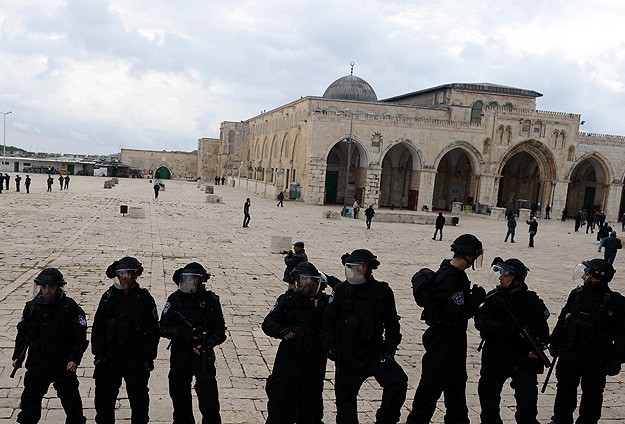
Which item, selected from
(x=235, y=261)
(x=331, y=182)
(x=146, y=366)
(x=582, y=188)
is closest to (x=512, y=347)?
(x=146, y=366)

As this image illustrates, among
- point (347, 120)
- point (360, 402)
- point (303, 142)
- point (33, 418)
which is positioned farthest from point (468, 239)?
point (303, 142)

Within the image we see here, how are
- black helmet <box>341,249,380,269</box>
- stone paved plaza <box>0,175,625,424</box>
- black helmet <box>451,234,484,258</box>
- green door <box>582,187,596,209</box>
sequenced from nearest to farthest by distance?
black helmet <box>341,249,380,269</box> < black helmet <box>451,234,484,258</box> < stone paved plaza <box>0,175,625,424</box> < green door <box>582,187,596,209</box>

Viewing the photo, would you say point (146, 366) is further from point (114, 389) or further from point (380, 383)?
point (380, 383)

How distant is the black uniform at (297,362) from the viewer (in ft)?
13.7

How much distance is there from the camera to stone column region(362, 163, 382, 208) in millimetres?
34072

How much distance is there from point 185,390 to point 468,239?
2713mm

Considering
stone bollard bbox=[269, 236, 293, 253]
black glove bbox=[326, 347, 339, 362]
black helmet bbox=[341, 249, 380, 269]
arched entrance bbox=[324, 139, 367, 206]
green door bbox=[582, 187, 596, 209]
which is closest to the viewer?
black glove bbox=[326, 347, 339, 362]

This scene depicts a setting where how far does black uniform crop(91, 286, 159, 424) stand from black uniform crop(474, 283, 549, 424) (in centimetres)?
280

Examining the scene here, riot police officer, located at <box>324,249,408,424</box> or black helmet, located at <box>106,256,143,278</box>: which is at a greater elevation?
black helmet, located at <box>106,256,143,278</box>

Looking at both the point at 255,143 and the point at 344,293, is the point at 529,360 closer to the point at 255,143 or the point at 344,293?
the point at 344,293

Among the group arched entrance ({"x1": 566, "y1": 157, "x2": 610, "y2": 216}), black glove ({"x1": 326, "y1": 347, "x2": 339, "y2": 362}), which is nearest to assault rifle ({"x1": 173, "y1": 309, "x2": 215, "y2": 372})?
black glove ({"x1": 326, "y1": 347, "x2": 339, "y2": 362})

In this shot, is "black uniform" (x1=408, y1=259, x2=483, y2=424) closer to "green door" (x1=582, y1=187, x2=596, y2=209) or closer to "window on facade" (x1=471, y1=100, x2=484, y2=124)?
"window on facade" (x1=471, y1=100, x2=484, y2=124)

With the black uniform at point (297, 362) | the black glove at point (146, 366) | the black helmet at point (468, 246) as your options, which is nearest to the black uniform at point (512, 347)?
the black helmet at point (468, 246)

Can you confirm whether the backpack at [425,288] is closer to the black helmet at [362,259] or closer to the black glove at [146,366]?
the black helmet at [362,259]
